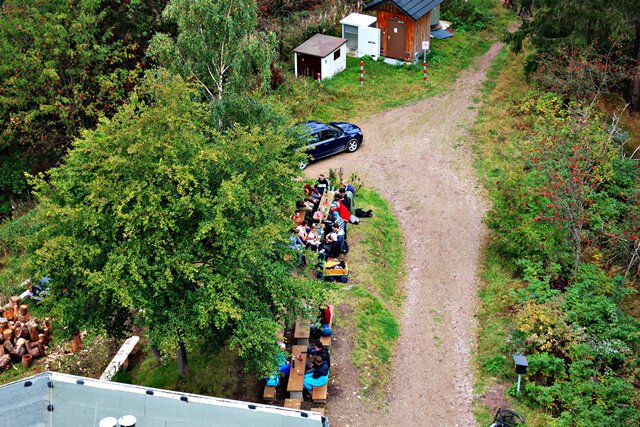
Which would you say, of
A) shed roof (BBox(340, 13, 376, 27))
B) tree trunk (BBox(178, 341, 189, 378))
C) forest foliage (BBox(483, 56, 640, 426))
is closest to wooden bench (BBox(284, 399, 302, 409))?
tree trunk (BBox(178, 341, 189, 378))

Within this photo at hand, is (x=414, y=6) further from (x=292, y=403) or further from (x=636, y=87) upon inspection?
(x=292, y=403)

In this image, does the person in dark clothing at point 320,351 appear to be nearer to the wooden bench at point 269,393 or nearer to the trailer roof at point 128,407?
the wooden bench at point 269,393

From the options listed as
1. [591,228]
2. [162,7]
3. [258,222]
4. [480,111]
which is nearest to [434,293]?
[591,228]

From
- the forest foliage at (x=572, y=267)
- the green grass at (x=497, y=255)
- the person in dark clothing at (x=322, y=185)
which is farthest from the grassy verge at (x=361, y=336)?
the forest foliage at (x=572, y=267)

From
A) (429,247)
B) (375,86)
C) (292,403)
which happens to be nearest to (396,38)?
(375,86)

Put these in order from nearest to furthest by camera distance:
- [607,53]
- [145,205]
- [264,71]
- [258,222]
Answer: [145,205] < [258,222] < [264,71] < [607,53]

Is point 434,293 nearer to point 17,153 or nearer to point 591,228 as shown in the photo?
point 591,228
